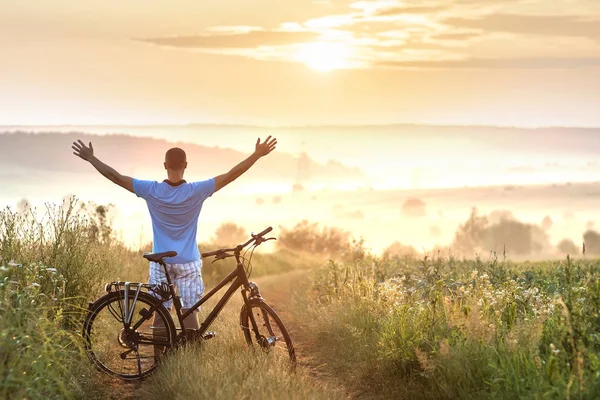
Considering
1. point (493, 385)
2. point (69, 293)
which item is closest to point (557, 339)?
point (493, 385)

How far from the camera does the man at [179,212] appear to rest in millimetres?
8492

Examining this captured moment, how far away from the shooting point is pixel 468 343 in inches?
297

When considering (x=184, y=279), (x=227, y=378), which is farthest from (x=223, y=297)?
(x=227, y=378)

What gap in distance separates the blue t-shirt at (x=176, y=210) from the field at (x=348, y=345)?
1.22 metres

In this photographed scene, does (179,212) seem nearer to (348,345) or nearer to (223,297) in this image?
(223,297)

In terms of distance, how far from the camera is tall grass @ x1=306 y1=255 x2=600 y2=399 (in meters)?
6.13

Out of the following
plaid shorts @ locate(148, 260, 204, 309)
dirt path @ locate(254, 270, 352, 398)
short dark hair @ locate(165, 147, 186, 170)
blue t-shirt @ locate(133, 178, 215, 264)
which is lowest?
dirt path @ locate(254, 270, 352, 398)

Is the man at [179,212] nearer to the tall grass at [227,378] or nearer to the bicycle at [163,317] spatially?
the bicycle at [163,317]

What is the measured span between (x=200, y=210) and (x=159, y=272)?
893 mm

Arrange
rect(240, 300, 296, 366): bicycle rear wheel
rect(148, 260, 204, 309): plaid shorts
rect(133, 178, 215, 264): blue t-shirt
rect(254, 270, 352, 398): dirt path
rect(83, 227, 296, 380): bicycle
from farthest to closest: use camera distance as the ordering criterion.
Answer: rect(254, 270, 352, 398): dirt path, rect(148, 260, 204, 309): plaid shorts, rect(133, 178, 215, 264): blue t-shirt, rect(83, 227, 296, 380): bicycle, rect(240, 300, 296, 366): bicycle rear wheel

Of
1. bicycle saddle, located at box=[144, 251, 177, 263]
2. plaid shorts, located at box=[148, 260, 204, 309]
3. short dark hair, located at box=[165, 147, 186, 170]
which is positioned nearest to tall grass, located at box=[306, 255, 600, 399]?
plaid shorts, located at box=[148, 260, 204, 309]

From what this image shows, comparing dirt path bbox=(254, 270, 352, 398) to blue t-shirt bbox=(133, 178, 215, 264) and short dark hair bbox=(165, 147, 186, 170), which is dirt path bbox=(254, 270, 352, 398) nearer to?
blue t-shirt bbox=(133, 178, 215, 264)

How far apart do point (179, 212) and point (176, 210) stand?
0.04 metres

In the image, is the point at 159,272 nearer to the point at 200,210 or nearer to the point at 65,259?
the point at 200,210
